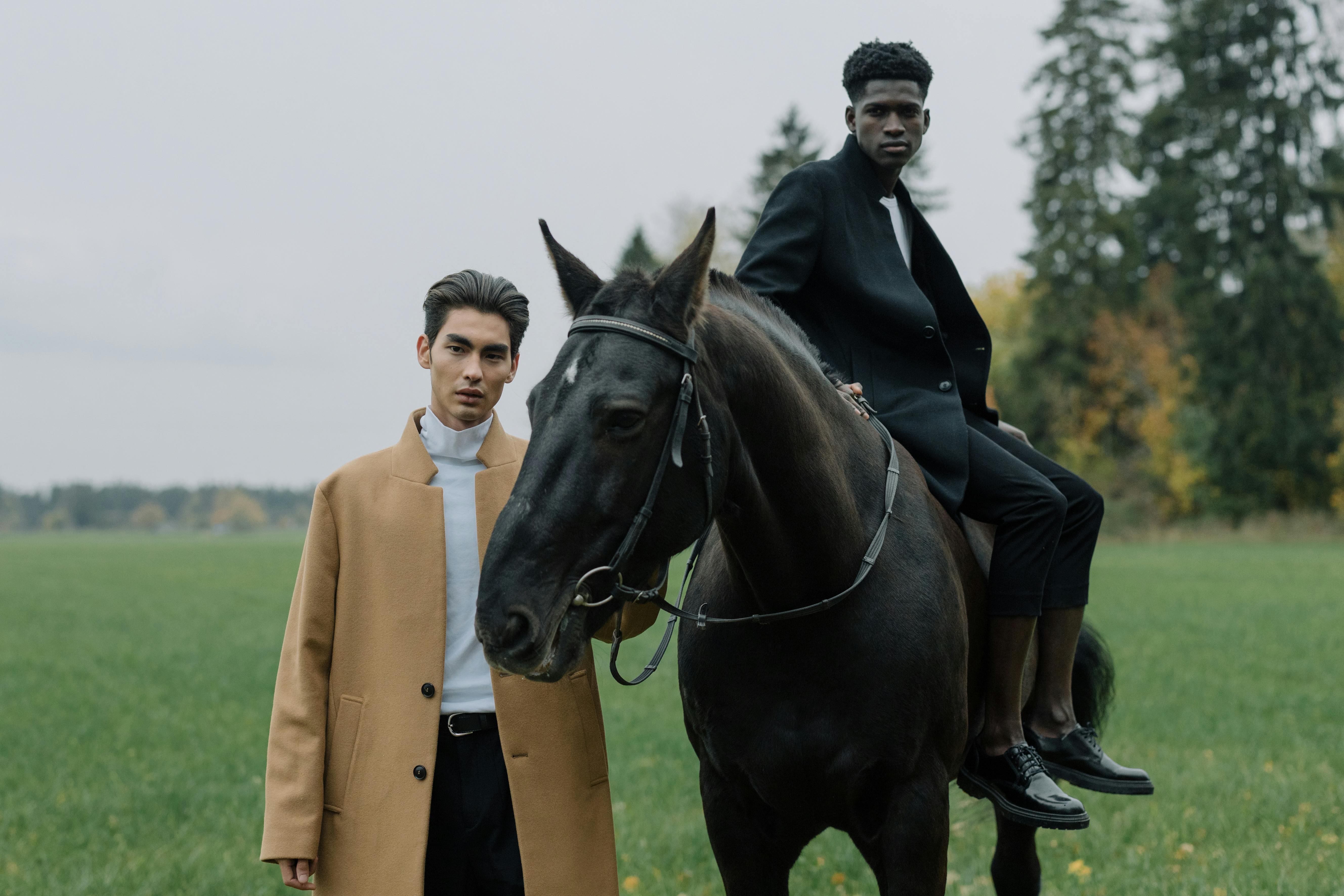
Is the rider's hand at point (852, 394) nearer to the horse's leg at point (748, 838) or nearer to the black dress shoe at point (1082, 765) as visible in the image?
the horse's leg at point (748, 838)

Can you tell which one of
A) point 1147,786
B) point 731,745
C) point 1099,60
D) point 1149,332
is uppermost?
point 1099,60

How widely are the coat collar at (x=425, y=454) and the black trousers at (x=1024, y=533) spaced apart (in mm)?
1500

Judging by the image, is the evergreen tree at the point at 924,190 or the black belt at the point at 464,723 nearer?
the black belt at the point at 464,723

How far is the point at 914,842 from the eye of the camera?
3.02 metres

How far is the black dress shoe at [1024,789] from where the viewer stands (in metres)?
3.33

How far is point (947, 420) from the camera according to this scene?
3.60 metres

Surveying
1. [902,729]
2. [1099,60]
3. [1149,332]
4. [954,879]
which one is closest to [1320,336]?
[1149,332]

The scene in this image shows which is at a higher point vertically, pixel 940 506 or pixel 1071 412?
pixel 1071 412

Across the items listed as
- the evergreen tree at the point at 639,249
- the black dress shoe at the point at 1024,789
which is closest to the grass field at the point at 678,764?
the black dress shoe at the point at 1024,789

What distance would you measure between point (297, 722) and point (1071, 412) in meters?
43.9

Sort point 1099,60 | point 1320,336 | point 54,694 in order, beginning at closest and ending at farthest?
1. point 54,694
2. point 1320,336
3. point 1099,60

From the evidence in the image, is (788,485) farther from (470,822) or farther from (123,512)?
(123,512)

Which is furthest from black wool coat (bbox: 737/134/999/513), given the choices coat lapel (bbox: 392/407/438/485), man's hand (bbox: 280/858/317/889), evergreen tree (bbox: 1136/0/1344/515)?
evergreen tree (bbox: 1136/0/1344/515)

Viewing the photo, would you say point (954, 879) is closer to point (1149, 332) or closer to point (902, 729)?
point (902, 729)
